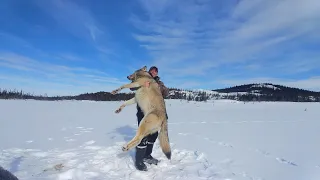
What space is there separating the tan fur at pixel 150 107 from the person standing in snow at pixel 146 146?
193mm

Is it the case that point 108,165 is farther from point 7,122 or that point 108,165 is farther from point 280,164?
point 7,122

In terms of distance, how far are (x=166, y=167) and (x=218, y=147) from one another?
1.75m

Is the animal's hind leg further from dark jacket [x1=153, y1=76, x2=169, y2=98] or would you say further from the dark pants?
dark jacket [x1=153, y1=76, x2=169, y2=98]

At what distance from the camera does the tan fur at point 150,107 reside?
4.82 metres

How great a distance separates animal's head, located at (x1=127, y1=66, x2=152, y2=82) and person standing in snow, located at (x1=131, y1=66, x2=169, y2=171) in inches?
5.1

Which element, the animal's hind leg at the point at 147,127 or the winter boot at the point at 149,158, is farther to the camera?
the winter boot at the point at 149,158

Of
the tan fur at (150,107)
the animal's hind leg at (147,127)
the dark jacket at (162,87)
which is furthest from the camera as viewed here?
the dark jacket at (162,87)

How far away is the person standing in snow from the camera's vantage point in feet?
16.2

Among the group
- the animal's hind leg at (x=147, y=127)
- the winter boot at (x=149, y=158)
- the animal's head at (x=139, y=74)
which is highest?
the animal's head at (x=139, y=74)

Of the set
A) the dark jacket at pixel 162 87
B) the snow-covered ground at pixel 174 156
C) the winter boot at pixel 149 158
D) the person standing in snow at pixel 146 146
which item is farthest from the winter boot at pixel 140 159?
the dark jacket at pixel 162 87

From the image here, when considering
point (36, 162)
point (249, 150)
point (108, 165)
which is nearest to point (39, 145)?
point (36, 162)

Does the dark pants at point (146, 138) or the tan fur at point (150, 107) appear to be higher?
the tan fur at point (150, 107)

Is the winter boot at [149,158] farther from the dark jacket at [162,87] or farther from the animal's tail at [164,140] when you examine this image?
the dark jacket at [162,87]

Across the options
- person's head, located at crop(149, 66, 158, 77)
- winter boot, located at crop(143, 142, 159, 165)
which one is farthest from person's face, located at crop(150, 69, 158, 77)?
winter boot, located at crop(143, 142, 159, 165)
